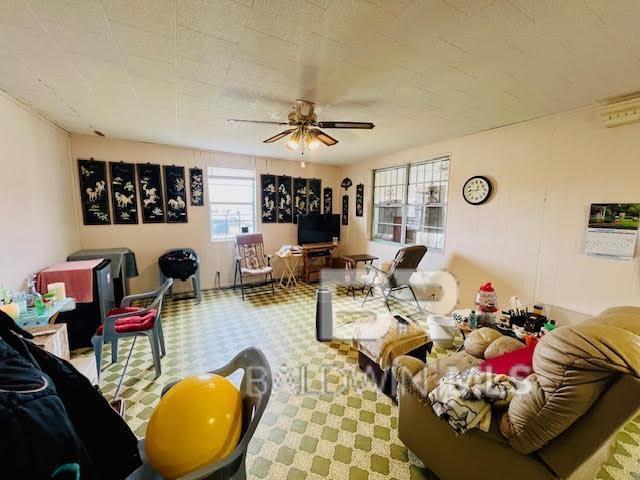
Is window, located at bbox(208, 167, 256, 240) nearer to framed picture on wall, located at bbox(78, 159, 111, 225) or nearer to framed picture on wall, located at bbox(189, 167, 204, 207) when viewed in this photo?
framed picture on wall, located at bbox(189, 167, 204, 207)

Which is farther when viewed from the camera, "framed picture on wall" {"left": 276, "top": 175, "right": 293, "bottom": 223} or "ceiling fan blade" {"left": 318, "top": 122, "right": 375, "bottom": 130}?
"framed picture on wall" {"left": 276, "top": 175, "right": 293, "bottom": 223}

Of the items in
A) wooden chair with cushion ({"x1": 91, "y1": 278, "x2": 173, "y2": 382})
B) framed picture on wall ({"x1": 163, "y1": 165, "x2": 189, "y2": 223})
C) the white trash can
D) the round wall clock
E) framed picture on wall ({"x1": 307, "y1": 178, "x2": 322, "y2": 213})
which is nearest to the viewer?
wooden chair with cushion ({"x1": 91, "y1": 278, "x2": 173, "y2": 382})

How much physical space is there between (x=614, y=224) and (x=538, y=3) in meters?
2.14

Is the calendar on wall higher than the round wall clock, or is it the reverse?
the round wall clock

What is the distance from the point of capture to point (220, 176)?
184 inches

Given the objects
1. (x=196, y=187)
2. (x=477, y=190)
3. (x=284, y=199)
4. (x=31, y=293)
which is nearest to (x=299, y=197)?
(x=284, y=199)

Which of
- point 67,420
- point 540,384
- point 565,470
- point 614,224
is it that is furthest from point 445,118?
point 67,420

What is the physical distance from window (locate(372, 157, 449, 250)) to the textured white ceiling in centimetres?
124

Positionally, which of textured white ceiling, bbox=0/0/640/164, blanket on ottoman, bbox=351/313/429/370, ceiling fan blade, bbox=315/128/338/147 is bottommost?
blanket on ottoman, bbox=351/313/429/370

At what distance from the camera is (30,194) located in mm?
2580

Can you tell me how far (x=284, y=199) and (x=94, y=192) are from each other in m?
2.96

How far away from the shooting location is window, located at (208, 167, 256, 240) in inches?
184

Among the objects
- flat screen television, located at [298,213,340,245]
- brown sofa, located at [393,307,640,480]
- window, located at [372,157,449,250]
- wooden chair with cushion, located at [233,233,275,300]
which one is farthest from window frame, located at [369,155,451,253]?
brown sofa, located at [393,307,640,480]

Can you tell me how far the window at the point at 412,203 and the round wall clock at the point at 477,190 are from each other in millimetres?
361
